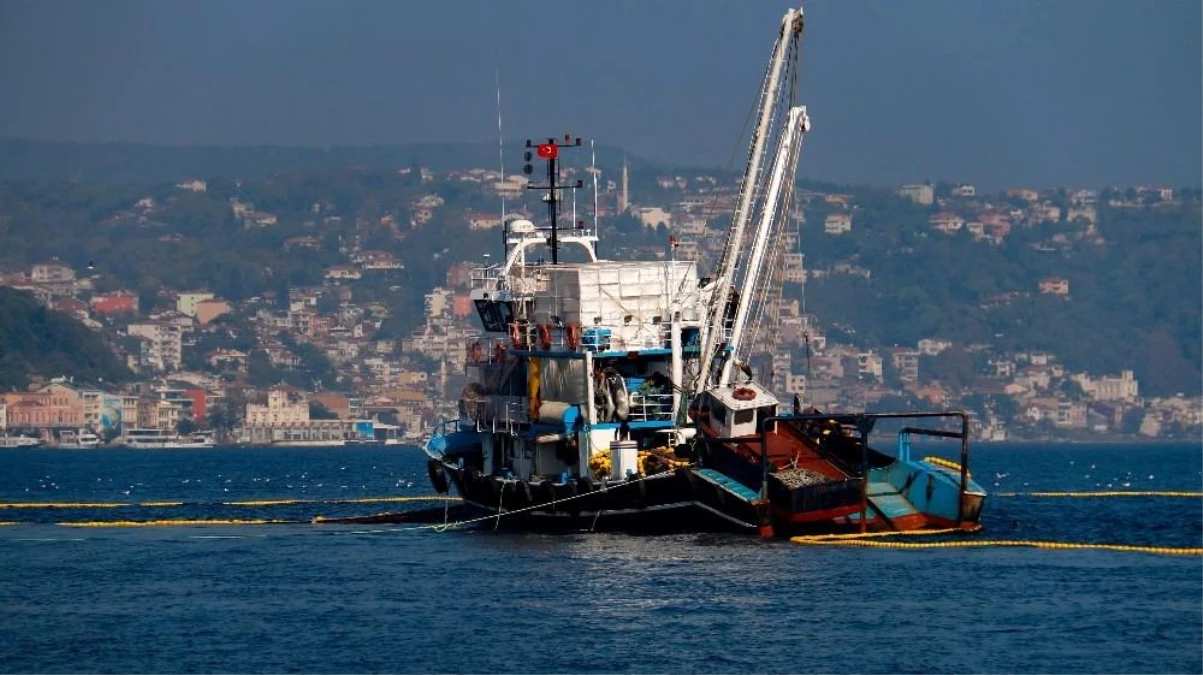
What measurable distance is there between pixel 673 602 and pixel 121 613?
38.7ft

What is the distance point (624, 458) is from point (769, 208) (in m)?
9.91

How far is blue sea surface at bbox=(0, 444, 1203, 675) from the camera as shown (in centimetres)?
4347

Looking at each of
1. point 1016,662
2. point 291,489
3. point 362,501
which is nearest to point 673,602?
point 1016,662

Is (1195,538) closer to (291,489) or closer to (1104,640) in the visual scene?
(1104,640)

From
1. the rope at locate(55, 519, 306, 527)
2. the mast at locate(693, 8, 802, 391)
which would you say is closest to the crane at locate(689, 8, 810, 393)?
the mast at locate(693, 8, 802, 391)

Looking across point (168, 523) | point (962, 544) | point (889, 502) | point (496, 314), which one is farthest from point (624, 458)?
point (168, 523)

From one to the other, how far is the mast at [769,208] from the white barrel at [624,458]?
203 inches

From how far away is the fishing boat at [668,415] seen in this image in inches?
2349

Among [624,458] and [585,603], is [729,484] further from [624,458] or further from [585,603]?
[585,603]

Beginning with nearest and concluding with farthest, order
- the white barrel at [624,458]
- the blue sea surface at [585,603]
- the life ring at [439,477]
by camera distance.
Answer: the blue sea surface at [585,603] → the white barrel at [624,458] → the life ring at [439,477]

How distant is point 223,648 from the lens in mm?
45250

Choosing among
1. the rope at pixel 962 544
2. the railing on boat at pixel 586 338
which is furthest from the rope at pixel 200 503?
the rope at pixel 962 544

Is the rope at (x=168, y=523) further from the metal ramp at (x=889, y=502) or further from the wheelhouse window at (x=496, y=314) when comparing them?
the metal ramp at (x=889, y=502)

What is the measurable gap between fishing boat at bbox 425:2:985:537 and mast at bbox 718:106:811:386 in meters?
0.06
